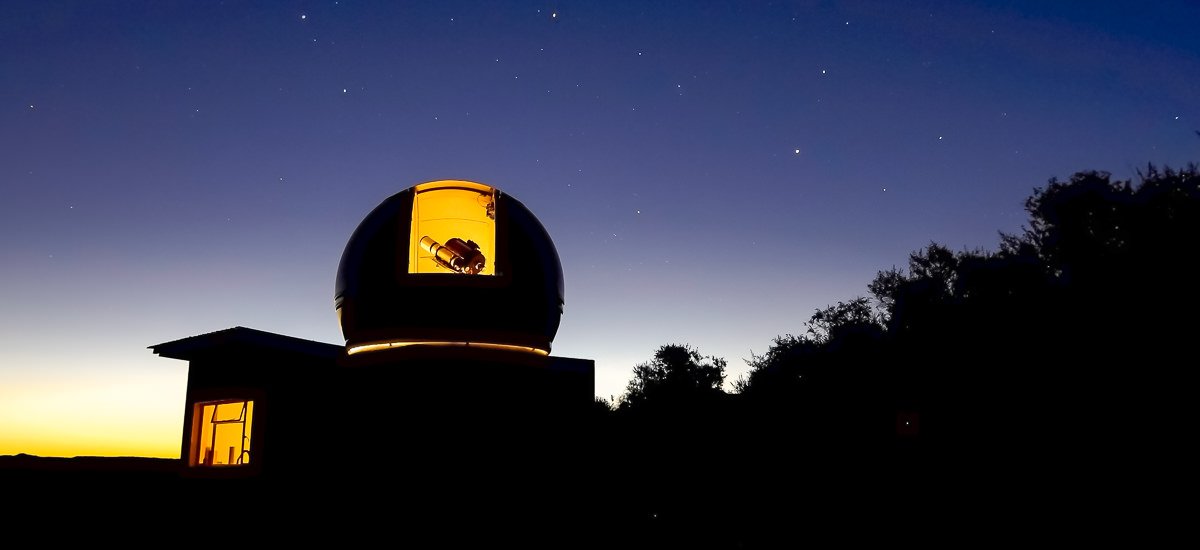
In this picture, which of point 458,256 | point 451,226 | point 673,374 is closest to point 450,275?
point 458,256

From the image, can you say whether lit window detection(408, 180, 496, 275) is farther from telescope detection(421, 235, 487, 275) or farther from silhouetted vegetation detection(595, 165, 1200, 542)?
silhouetted vegetation detection(595, 165, 1200, 542)

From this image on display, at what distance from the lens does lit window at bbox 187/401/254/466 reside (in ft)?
39.0

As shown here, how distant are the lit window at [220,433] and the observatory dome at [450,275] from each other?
262 inches

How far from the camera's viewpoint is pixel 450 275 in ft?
20.2

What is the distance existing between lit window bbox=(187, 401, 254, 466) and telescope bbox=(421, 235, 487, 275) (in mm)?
6935

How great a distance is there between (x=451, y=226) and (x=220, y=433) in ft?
32.2

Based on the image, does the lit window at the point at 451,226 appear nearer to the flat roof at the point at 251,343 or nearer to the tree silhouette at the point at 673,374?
the flat roof at the point at 251,343

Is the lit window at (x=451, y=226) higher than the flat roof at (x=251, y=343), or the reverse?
the lit window at (x=451, y=226)

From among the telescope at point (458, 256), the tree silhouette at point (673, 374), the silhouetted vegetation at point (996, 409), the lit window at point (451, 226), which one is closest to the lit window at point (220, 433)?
the lit window at point (451, 226)

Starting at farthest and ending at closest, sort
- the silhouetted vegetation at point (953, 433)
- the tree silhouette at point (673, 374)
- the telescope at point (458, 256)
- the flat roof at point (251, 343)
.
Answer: the tree silhouette at point (673, 374) < the silhouetted vegetation at point (953, 433) < the flat roof at point (251, 343) < the telescope at point (458, 256)

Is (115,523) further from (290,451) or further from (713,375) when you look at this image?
(713,375)

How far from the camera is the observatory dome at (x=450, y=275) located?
611 centimetres

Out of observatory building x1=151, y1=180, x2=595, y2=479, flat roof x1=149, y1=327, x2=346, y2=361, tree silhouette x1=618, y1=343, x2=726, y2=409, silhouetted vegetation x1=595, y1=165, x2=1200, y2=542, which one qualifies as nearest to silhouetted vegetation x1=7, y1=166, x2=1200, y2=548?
silhouetted vegetation x1=595, y1=165, x2=1200, y2=542

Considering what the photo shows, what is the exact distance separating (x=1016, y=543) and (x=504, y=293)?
11476 mm
